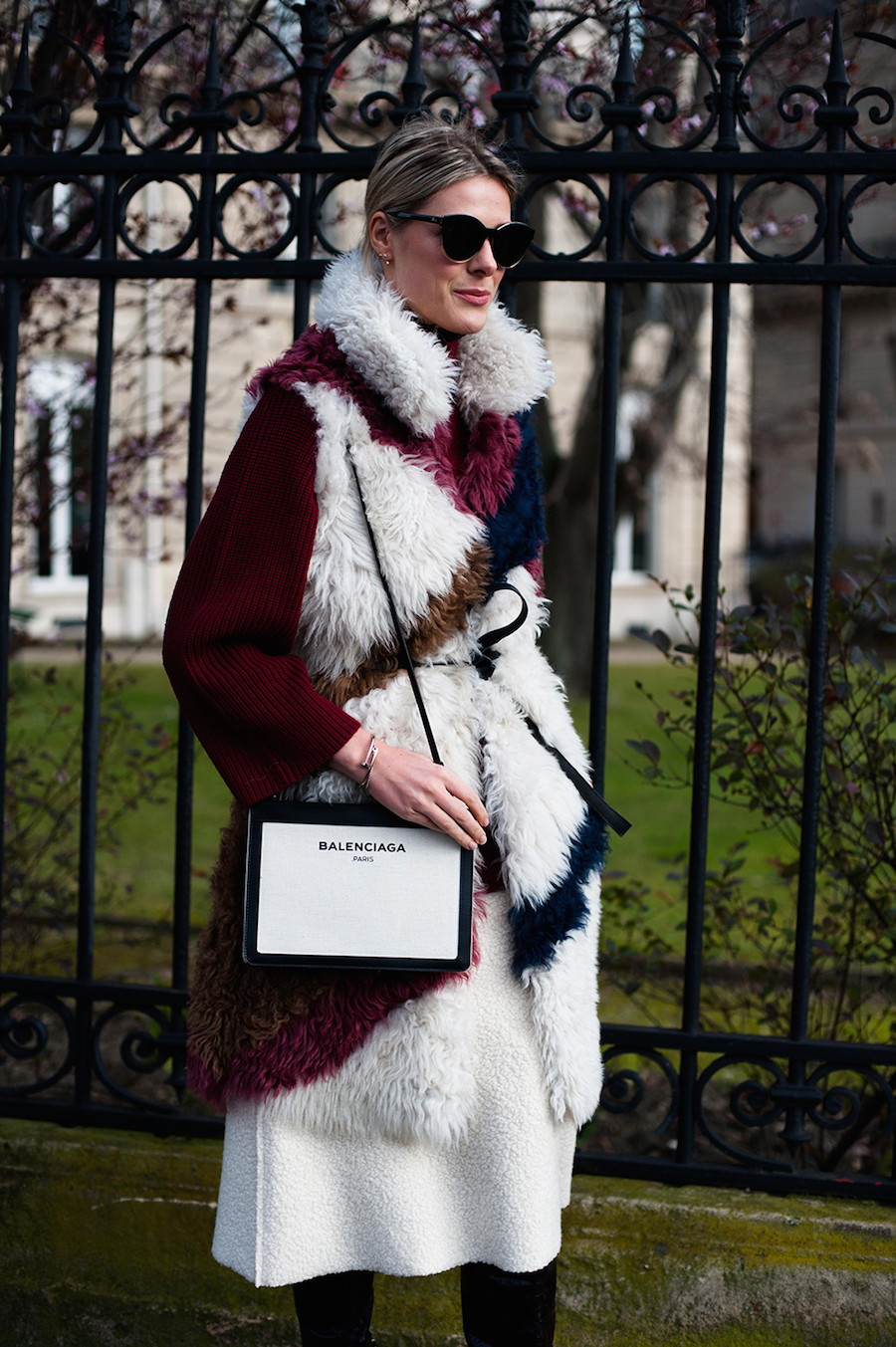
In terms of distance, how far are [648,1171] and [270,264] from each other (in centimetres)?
211

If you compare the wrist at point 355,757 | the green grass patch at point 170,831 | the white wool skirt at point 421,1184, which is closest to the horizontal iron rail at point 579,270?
the wrist at point 355,757

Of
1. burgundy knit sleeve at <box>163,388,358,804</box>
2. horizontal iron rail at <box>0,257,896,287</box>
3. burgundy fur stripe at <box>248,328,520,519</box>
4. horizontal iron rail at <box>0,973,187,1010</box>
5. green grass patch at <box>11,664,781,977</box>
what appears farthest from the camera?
green grass patch at <box>11,664,781,977</box>

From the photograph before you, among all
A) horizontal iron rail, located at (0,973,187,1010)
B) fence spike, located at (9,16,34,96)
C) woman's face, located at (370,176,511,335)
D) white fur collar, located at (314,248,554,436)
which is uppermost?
fence spike, located at (9,16,34,96)

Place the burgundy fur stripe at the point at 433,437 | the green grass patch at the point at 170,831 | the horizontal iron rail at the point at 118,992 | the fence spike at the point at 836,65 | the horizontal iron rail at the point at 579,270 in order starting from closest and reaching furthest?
the burgundy fur stripe at the point at 433,437 → the fence spike at the point at 836,65 → the horizontal iron rail at the point at 579,270 → the horizontal iron rail at the point at 118,992 → the green grass patch at the point at 170,831

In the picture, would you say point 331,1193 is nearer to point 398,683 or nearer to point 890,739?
point 398,683

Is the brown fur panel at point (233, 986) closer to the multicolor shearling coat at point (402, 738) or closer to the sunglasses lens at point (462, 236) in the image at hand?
the multicolor shearling coat at point (402, 738)

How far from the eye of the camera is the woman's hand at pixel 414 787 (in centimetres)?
159

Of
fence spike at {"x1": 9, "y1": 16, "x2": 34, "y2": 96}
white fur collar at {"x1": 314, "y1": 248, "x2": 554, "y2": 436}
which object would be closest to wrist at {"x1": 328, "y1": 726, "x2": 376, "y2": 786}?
white fur collar at {"x1": 314, "y1": 248, "x2": 554, "y2": 436}

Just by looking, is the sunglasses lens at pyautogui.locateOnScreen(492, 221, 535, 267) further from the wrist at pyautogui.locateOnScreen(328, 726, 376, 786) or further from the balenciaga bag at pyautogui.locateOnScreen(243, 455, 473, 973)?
the balenciaga bag at pyautogui.locateOnScreen(243, 455, 473, 973)

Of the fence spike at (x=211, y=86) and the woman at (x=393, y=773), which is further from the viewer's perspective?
the fence spike at (x=211, y=86)

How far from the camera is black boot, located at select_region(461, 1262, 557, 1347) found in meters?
1.76

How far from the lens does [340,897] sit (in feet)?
5.31

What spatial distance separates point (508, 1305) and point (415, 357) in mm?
1417

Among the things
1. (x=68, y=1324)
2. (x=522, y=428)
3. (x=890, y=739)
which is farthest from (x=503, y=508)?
(x=68, y=1324)
